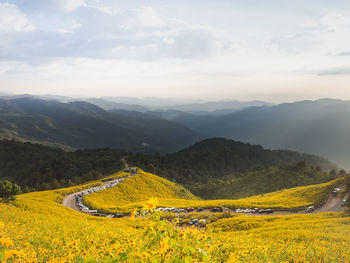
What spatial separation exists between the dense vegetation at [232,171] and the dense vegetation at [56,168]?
1587cm

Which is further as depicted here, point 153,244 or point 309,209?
point 309,209

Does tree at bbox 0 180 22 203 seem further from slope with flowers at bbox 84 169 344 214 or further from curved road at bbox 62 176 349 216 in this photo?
slope with flowers at bbox 84 169 344 214

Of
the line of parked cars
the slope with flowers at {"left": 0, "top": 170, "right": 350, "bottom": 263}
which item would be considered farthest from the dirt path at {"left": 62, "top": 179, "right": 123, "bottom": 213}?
the slope with flowers at {"left": 0, "top": 170, "right": 350, "bottom": 263}

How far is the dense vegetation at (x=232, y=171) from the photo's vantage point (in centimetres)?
8581

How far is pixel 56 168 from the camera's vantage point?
10506cm

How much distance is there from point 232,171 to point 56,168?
120056mm

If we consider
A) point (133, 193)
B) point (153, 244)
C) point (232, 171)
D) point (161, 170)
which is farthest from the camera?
point (232, 171)

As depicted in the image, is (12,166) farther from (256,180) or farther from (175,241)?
(175,241)

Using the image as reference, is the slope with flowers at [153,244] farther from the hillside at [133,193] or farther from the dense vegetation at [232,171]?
the dense vegetation at [232,171]

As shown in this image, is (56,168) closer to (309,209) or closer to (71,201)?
(71,201)

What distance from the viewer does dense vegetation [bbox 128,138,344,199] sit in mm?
85812

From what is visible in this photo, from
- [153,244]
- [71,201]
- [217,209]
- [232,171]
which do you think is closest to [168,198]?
[217,209]

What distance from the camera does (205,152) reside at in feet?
593

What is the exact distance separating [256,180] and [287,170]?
13293 mm
